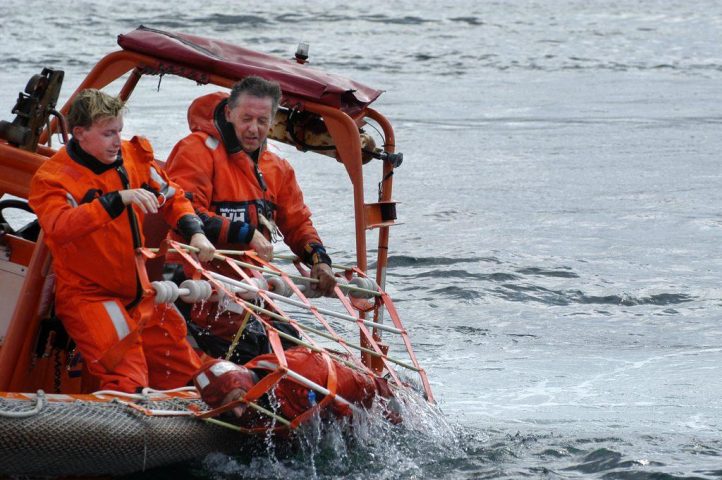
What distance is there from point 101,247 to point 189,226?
0.35 meters

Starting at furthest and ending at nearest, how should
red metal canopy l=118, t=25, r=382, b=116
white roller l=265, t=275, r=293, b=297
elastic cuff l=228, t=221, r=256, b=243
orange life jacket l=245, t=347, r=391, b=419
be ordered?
1. red metal canopy l=118, t=25, r=382, b=116
2. elastic cuff l=228, t=221, r=256, b=243
3. white roller l=265, t=275, r=293, b=297
4. orange life jacket l=245, t=347, r=391, b=419

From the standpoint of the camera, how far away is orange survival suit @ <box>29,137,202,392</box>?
4.50 metres

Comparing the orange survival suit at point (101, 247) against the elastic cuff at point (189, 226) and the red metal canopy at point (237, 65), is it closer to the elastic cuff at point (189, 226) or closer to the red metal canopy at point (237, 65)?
the elastic cuff at point (189, 226)

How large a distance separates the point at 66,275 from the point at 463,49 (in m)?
17.1

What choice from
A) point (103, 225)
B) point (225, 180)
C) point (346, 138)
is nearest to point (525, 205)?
point (346, 138)

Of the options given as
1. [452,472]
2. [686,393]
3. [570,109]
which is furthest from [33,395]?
[570,109]

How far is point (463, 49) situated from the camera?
21.2 m

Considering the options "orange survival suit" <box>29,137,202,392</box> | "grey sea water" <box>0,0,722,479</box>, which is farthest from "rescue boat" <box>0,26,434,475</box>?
"grey sea water" <box>0,0,722,479</box>

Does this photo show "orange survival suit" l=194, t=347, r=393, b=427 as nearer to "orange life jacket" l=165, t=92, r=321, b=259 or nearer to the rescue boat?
the rescue boat

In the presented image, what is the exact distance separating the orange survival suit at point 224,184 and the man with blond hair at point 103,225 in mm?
402

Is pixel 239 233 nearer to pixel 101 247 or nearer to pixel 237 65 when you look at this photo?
pixel 101 247

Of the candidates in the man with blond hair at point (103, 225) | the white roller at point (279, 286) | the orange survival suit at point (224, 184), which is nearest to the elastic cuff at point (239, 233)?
the orange survival suit at point (224, 184)

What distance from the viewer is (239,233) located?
520 centimetres

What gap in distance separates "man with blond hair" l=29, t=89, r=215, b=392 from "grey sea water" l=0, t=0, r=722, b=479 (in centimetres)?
49
